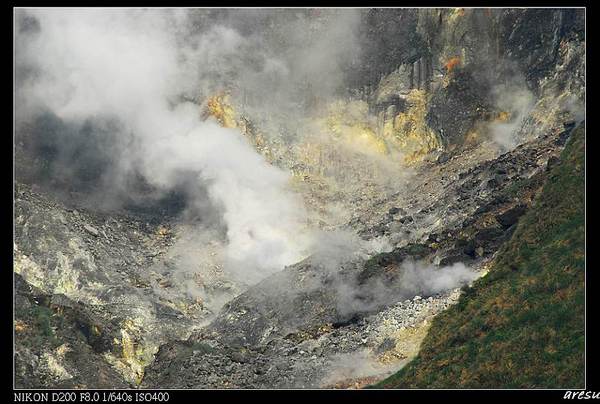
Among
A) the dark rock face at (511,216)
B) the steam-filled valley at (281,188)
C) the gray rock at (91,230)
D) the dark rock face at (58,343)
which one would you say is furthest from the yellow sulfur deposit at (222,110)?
the dark rock face at (511,216)

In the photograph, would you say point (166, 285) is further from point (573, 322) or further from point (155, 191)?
point (573, 322)

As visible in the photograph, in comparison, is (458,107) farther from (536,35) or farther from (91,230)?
(91,230)

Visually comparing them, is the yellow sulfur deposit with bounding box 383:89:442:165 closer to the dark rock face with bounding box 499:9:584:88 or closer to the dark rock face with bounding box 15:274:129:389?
the dark rock face with bounding box 499:9:584:88

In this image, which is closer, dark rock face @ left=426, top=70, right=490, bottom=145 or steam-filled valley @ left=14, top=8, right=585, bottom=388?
steam-filled valley @ left=14, top=8, right=585, bottom=388

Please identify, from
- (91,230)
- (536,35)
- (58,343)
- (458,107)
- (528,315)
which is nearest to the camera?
(528,315)

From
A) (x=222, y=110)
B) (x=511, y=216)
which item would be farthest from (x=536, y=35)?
(x=222, y=110)

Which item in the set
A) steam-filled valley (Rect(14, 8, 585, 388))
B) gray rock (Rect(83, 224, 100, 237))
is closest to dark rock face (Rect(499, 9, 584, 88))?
steam-filled valley (Rect(14, 8, 585, 388))
